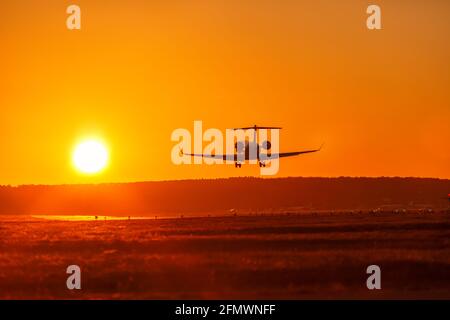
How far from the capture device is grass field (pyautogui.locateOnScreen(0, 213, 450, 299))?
Result: 173ft

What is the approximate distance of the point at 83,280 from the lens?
58.7 metres

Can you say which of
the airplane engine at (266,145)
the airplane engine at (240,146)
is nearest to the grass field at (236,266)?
the airplane engine at (240,146)

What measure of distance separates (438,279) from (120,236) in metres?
54.9

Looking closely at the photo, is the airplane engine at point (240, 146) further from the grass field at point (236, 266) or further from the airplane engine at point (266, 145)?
the grass field at point (236, 266)

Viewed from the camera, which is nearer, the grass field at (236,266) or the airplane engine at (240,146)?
the grass field at (236,266)

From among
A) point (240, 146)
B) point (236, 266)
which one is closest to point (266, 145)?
point (240, 146)

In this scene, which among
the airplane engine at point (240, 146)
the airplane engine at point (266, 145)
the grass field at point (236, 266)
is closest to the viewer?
the grass field at point (236, 266)

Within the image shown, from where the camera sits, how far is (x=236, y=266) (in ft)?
208

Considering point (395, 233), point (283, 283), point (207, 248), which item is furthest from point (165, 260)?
point (395, 233)

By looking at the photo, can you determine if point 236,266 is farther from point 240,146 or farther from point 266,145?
point 266,145

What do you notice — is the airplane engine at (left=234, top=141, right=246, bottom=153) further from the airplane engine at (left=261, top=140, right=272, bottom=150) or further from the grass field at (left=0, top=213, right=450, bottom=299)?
the grass field at (left=0, top=213, right=450, bottom=299)

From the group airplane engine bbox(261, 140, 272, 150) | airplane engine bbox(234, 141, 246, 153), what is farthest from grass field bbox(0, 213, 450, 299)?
airplane engine bbox(261, 140, 272, 150)

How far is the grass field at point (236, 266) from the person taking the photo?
52875mm
